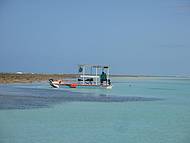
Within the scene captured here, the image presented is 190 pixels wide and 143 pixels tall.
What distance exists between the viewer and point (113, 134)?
11.2m

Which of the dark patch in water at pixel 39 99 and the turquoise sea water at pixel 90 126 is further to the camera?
Answer: the dark patch in water at pixel 39 99

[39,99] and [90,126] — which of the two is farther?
[39,99]

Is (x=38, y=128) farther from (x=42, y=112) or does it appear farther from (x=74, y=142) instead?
(x=42, y=112)

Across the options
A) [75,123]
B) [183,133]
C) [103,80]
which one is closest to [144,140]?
[183,133]

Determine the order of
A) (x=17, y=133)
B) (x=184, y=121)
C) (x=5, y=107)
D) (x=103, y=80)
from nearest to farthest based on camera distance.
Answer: (x=17, y=133) < (x=184, y=121) < (x=5, y=107) < (x=103, y=80)

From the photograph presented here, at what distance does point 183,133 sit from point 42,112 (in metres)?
5.92

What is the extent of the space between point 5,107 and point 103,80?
66.5 feet

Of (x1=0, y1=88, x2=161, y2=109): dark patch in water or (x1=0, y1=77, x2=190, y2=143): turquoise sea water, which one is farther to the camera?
(x1=0, y1=88, x2=161, y2=109): dark patch in water

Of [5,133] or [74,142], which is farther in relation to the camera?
[5,133]

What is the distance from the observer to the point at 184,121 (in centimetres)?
1423

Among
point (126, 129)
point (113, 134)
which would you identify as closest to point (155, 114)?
point (126, 129)

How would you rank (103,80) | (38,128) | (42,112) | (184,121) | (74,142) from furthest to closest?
(103,80), (42,112), (184,121), (38,128), (74,142)

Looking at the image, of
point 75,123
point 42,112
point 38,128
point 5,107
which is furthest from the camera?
point 5,107

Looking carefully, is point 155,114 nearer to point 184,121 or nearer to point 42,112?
point 184,121
